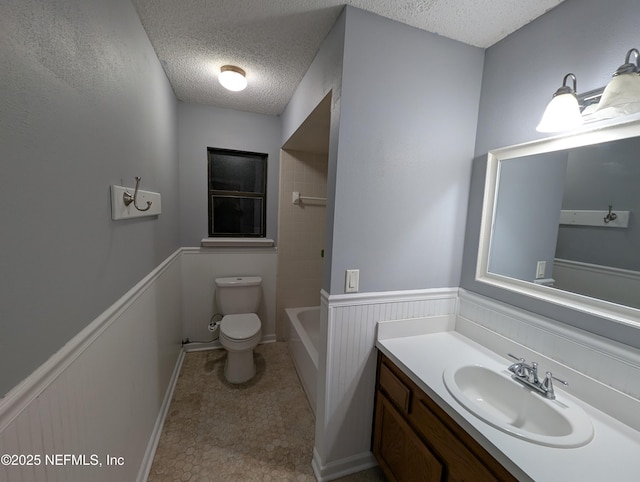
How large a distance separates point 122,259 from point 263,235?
1.72 m

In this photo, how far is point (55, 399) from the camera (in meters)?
0.67

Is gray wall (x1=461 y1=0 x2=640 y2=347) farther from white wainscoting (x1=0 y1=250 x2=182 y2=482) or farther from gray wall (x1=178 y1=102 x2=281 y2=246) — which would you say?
gray wall (x1=178 y1=102 x2=281 y2=246)

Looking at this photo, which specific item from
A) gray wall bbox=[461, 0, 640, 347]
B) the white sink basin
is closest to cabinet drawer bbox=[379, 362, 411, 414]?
the white sink basin

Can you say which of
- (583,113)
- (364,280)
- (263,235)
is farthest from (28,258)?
(263,235)

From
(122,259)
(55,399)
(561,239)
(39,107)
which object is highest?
(39,107)

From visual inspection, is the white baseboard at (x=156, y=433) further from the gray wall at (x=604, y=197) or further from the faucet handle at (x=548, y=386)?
the gray wall at (x=604, y=197)

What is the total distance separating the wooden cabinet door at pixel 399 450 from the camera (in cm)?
103

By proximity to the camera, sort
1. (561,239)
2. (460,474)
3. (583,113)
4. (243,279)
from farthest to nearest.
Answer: (243,279) → (561,239) → (583,113) → (460,474)

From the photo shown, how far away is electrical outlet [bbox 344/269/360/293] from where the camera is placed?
4.28 ft

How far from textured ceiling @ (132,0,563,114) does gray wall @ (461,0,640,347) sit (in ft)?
0.31

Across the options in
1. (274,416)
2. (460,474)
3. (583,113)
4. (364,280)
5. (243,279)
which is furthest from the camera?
(243,279)

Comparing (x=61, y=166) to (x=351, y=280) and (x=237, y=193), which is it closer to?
(x=351, y=280)

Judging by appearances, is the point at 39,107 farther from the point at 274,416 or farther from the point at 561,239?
the point at 274,416

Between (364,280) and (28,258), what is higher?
(28,258)
